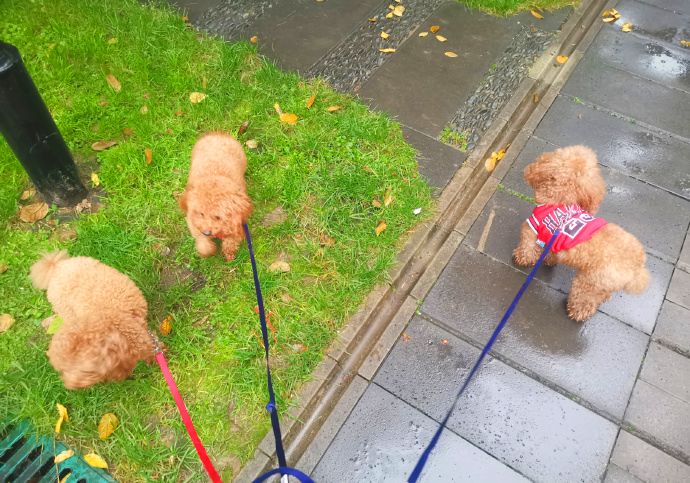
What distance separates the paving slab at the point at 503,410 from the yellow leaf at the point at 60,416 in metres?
1.98

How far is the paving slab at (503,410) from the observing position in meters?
2.77

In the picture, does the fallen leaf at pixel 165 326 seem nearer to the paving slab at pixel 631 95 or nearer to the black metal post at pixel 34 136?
the black metal post at pixel 34 136

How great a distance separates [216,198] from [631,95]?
14.9 ft

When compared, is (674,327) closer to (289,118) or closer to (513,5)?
(289,118)

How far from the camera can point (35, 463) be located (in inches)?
104

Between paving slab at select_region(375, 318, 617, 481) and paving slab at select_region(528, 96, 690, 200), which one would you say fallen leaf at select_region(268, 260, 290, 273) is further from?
paving slab at select_region(528, 96, 690, 200)

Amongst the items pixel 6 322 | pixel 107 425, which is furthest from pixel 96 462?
pixel 6 322

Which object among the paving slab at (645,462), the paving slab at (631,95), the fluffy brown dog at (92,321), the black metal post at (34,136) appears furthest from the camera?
the paving slab at (631,95)

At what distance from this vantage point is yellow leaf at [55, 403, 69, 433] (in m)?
2.72

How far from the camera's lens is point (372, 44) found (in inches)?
200

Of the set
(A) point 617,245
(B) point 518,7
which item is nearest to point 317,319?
(A) point 617,245

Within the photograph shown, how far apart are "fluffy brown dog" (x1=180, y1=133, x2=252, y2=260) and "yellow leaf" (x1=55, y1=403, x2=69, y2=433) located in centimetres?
133

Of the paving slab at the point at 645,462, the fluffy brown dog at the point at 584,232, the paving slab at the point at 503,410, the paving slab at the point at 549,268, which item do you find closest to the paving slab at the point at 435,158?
the paving slab at the point at 549,268

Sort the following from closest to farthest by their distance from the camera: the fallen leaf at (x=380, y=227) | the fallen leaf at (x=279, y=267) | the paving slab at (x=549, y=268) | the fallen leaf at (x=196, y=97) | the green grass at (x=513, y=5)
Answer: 1. the paving slab at (x=549, y=268)
2. the fallen leaf at (x=279, y=267)
3. the fallen leaf at (x=380, y=227)
4. the fallen leaf at (x=196, y=97)
5. the green grass at (x=513, y=5)
